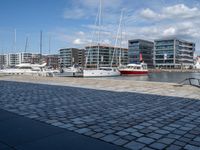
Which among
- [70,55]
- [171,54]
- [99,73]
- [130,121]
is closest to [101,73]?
[99,73]

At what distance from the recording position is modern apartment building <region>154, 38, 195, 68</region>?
145125 millimetres

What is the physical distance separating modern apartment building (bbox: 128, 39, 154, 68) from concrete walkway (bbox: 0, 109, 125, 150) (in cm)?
13809

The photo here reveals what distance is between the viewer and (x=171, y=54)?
480ft

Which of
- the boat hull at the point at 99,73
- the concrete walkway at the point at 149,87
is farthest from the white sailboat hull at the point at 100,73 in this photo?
the concrete walkway at the point at 149,87

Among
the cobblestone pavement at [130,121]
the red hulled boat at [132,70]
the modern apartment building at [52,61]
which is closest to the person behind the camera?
the cobblestone pavement at [130,121]

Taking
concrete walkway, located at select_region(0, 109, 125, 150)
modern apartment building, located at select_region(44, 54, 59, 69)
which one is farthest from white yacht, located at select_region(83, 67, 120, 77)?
concrete walkway, located at select_region(0, 109, 125, 150)

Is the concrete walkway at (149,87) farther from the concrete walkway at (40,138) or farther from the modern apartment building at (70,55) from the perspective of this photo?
the modern apartment building at (70,55)

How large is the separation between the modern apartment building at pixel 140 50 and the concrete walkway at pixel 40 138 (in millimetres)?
138088

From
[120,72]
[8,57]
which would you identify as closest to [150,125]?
[120,72]

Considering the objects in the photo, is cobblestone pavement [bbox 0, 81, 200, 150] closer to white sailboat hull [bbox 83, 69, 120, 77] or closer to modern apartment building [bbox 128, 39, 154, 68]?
white sailboat hull [bbox 83, 69, 120, 77]

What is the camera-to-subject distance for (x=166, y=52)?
486 ft

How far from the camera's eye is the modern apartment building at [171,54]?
145125 mm

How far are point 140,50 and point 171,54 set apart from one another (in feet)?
60.5

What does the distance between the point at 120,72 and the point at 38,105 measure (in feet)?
193
